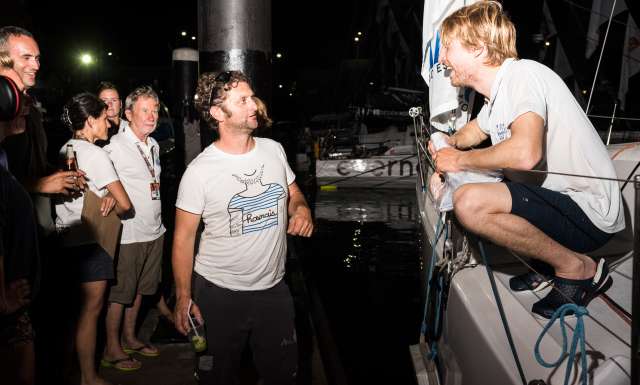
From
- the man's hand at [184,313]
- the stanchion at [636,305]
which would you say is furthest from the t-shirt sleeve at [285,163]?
the stanchion at [636,305]

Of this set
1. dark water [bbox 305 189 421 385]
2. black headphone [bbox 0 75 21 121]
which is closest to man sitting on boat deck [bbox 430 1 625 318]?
black headphone [bbox 0 75 21 121]

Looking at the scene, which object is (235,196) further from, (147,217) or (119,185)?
(147,217)

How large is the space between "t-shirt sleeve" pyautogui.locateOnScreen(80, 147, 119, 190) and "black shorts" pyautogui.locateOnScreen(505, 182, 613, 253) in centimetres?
292

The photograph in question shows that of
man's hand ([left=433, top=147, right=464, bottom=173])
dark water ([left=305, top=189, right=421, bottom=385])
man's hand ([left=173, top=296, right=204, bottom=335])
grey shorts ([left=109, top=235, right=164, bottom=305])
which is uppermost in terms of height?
man's hand ([left=433, top=147, right=464, bottom=173])

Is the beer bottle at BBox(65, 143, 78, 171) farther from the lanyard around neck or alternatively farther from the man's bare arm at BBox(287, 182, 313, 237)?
the man's bare arm at BBox(287, 182, 313, 237)

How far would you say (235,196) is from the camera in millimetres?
2908

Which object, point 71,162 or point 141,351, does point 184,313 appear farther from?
point 141,351

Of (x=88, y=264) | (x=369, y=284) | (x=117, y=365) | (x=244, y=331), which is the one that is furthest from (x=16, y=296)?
(x=369, y=284)

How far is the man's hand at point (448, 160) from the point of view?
A: 2627 millimetres

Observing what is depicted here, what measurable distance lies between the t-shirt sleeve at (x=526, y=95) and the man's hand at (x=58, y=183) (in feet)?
9.68

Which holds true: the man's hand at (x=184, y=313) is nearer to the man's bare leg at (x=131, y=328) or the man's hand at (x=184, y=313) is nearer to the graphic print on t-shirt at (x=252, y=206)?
the graphic print on t-shirt at (x=252, y=206)

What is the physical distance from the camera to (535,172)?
247 cm

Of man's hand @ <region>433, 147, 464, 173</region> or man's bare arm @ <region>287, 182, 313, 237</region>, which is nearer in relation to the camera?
man's hand @ <region>433, 147, 464, 173</region>

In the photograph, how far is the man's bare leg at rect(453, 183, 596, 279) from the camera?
7.71 feet
